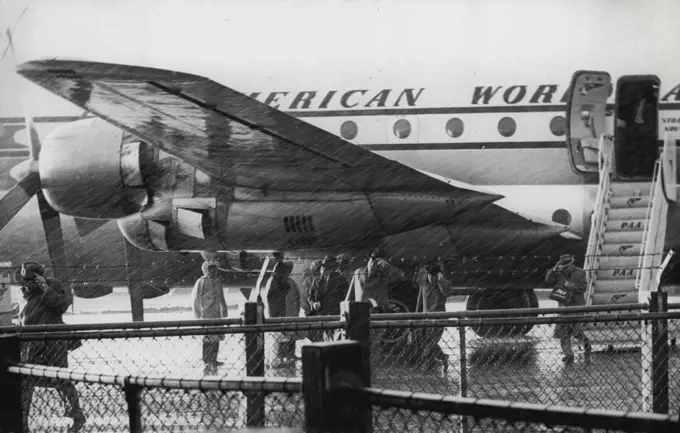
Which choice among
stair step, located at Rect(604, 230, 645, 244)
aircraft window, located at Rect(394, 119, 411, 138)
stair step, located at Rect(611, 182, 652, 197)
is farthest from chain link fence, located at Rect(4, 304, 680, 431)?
aircraft window, located at Rect(394, 119, 411, 138)

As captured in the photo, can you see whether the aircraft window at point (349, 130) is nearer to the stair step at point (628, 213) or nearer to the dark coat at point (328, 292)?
the dark coat at point (328, 292)

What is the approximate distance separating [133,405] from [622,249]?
35.3ft

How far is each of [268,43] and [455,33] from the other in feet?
8.83

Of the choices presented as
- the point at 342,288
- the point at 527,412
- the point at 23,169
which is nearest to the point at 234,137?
the point at 342,288

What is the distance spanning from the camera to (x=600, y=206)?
1355cm

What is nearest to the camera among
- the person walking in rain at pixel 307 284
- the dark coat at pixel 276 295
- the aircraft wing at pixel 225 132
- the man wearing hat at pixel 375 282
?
the aircraft wing at pixel 225 132

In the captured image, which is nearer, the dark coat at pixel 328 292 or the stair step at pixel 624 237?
the dark coat at pixel 328 292

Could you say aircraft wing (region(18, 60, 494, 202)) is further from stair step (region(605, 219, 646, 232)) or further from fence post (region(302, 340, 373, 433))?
fence post (region(302, 340, 373, 433))

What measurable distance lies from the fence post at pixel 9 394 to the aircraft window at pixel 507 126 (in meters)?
10.5

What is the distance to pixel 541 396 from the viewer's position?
9.17 m

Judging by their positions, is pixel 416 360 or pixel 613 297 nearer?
pixel 416 360

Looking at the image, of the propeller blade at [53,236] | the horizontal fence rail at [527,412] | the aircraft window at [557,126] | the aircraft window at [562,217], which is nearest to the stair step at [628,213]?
the aircraft window at [562,217]

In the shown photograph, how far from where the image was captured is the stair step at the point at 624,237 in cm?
1345

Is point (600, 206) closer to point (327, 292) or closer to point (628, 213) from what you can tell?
point (628, 213)
